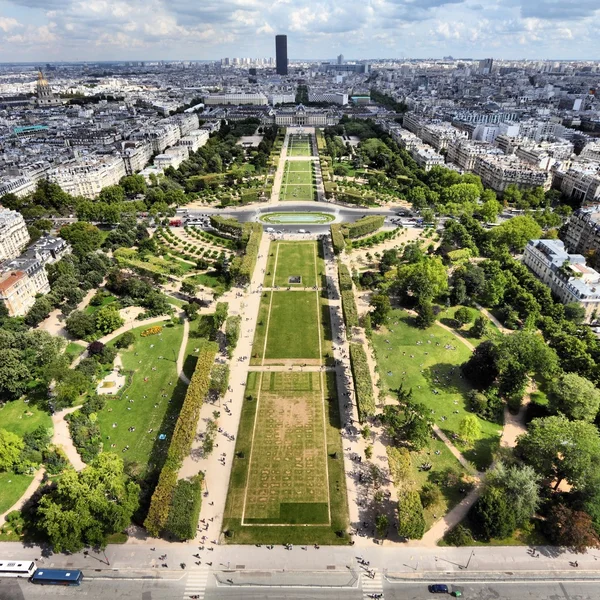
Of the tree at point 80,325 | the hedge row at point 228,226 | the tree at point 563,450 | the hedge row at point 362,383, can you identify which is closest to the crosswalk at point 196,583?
the hedge row at point 362,383

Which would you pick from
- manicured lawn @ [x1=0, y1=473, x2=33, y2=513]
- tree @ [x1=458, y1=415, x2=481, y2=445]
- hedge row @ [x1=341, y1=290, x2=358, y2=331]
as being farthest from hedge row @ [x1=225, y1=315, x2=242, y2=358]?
tree @ [x1=458, y1=415, x2=481, y2=445]

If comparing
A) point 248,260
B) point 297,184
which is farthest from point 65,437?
point 297,184

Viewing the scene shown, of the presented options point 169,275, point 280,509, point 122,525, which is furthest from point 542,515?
point 169,275

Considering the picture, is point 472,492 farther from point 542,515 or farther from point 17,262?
point 17,262

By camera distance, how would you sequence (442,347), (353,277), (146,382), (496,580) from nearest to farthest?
(496,580)
(146,382)
(442,347)
(353,277)

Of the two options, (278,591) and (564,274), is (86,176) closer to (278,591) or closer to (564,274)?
(278,591)

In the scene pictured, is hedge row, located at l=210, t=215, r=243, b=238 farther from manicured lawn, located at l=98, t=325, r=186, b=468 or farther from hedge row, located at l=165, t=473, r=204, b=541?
hedge row, located at l=165, t=473, r=204, b=541
